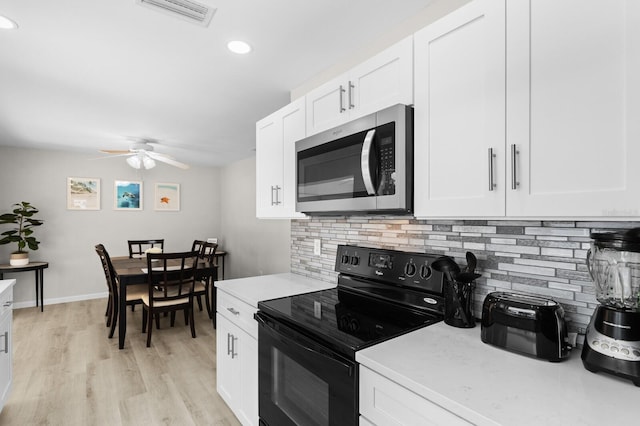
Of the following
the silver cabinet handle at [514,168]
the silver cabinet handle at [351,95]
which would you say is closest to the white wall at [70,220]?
the silver cabinet handle at [351,95]

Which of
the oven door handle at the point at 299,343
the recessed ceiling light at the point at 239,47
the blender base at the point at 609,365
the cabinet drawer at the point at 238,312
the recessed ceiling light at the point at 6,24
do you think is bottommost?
the cabinet drawer at the point at 238,312

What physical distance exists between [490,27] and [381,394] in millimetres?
1234

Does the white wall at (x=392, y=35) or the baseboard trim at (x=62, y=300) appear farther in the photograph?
the baseboard trim at (x=62, y=300)

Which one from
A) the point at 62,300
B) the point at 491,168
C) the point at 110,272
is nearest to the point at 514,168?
the point at 491,168

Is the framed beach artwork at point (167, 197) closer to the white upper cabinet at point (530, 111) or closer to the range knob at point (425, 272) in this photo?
the range knob at point (425, 272)

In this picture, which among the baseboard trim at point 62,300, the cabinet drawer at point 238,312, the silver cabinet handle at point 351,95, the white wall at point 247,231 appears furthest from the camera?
the white wall at point 247,231

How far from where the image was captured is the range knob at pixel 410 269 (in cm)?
158

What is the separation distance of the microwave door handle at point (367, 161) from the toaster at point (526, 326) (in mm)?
630

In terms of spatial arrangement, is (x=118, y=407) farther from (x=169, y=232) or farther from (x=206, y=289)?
(x=169, y=232)

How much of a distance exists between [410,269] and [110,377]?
270 centimetres

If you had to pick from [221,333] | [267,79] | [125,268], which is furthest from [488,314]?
[125,268]

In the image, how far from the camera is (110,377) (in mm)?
2730

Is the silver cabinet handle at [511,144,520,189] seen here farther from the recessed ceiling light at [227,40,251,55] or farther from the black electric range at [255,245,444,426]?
the recessed ceiling light at [227,40,251,55]

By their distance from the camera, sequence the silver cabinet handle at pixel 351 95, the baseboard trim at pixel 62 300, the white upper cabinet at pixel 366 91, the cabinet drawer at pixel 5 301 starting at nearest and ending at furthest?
1. the white upper cabinet at pixel 366 91
2. the silver cabinet handle at pixel 351 95
3. the cabinet drawer at pixel 5 301
4. the baseboard trim at pixel 62 300
